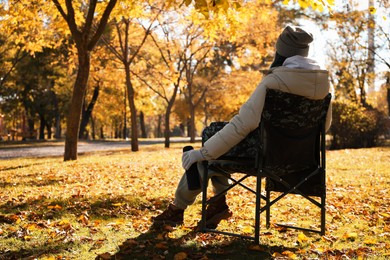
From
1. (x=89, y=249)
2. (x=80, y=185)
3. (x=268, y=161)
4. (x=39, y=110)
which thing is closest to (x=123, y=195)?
(x=80, y=185)

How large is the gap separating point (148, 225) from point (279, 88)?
76.7 inches

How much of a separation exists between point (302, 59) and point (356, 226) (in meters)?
1.97

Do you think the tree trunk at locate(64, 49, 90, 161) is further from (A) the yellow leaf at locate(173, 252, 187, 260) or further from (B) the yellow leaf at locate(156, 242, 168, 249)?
(A) the yellow leaf at locate(173, 252, 187, 260)

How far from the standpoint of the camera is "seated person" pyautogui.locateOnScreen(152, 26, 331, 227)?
3.69 metres

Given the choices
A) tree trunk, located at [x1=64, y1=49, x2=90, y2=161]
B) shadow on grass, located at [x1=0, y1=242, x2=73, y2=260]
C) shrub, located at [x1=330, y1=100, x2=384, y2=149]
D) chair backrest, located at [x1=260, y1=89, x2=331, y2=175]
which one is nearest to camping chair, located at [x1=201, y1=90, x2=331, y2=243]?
chair backrest, located at [x1=260, y1=89, x2=331, y2=175]

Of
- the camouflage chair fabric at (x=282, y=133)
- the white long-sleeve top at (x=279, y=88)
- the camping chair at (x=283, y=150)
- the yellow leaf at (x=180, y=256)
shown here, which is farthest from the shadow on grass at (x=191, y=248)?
the white long-sleeve top at (x=279, y=88)

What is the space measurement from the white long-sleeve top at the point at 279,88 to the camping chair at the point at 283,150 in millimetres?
62

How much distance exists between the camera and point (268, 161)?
3.82 metres

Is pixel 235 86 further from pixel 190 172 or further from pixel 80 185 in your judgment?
pixel 190 172

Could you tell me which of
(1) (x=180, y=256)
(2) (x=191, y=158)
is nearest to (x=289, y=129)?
(2) (x=191, y=158)

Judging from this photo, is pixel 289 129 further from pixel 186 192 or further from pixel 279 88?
pixel 186 192

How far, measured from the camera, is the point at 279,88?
12.1ft

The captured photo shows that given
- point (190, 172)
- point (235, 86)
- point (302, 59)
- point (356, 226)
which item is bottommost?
point (356, 226)

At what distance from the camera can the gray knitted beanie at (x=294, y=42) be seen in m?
3.95
